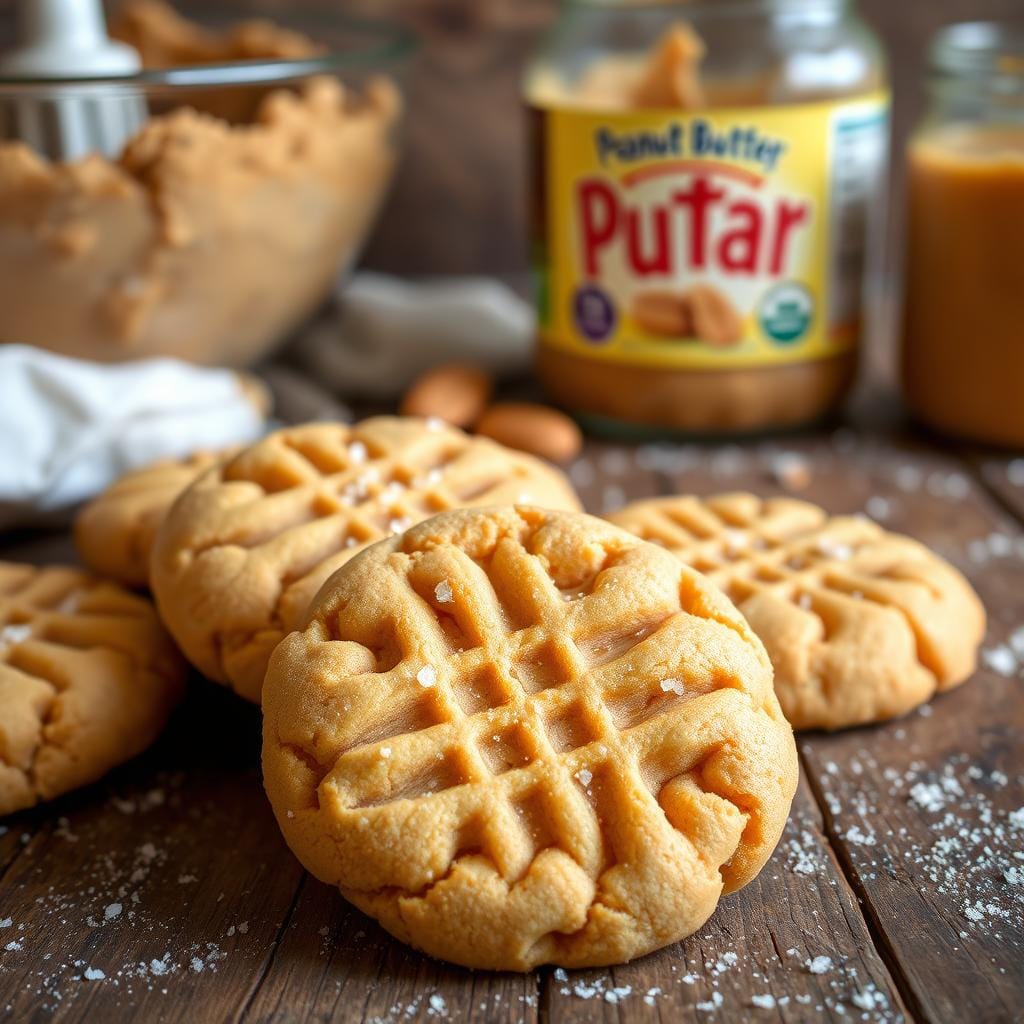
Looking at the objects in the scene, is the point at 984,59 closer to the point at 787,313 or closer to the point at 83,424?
the point at 787,313

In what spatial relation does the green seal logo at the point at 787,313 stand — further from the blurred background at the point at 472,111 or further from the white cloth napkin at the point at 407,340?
the blurred background at the point at 472,111

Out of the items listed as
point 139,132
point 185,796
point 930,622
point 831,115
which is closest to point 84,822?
point 185,796

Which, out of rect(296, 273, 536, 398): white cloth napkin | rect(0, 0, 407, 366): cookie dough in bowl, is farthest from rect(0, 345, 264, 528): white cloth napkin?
rect(296, 273, 536, 398): white cloth napkin

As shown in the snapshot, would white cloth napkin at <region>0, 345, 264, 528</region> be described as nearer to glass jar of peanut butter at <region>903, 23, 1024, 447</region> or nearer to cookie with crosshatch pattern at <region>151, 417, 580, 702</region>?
cookie with crosshatch pattern at <region>151, 417, 580, 702</region>

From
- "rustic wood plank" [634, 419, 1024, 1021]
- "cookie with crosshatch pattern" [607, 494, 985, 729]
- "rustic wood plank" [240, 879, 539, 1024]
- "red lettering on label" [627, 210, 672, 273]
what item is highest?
"red lettering on label" [627, 210, 672, 273]

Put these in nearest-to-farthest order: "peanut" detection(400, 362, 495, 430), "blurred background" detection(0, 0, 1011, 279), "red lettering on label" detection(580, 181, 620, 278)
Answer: "red lettering on label" detection(580, 181, 620, 278)
"peanut" detection(400, 362, 495, 430)
"blurred background" detection(0, 0, 1011, 279)

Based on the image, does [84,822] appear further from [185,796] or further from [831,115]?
[831,115]

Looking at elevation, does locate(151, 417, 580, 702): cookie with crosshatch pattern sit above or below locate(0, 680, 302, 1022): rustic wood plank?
above
